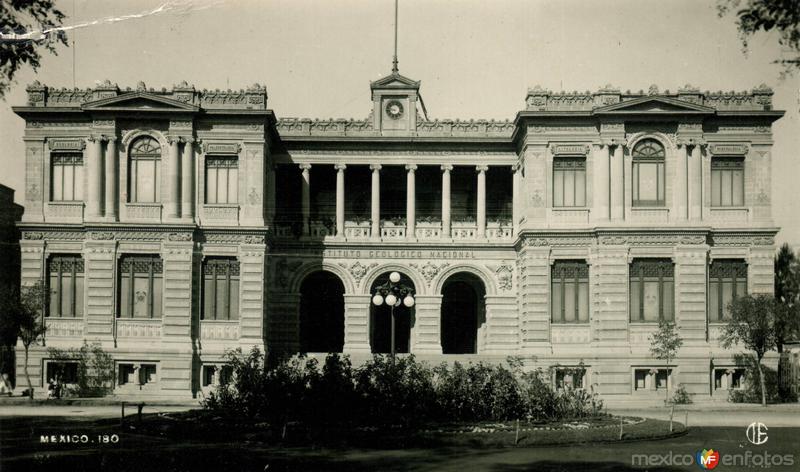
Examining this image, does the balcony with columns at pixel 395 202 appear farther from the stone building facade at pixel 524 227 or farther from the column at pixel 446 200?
the stone building facade at pixel 524 227

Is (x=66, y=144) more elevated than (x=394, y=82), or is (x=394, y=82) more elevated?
(x=394, y=82)

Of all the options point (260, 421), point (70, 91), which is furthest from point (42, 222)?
point (260, 421)

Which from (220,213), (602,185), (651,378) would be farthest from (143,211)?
(651,378)

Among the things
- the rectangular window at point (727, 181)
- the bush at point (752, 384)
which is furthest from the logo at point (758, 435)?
the rectangular window at point (727, 181)

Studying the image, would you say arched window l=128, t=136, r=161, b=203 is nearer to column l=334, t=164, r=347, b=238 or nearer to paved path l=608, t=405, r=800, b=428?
column l=334, t=164, r=347, b=238

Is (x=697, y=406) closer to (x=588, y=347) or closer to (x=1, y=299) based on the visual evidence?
(x=588, y=347)

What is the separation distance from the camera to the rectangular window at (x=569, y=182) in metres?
41.6

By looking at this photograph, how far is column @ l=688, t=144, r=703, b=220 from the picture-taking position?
40.8m

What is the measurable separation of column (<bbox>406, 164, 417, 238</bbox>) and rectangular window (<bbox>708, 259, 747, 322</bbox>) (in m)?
14.1

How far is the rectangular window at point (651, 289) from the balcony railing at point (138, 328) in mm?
20999

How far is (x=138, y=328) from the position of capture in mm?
40375

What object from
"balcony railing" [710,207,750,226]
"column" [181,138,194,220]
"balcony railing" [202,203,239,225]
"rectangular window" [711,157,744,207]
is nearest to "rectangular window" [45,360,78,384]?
"column" [181,138,194,220]

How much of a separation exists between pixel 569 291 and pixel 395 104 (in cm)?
1292

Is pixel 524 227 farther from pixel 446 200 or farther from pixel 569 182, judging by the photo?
pixel 446 200
